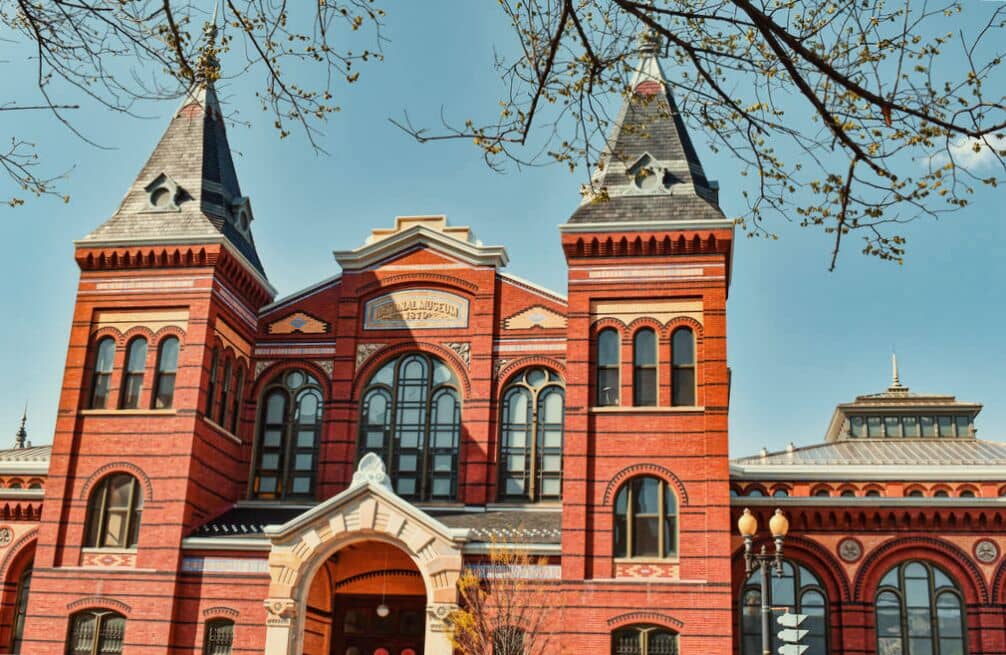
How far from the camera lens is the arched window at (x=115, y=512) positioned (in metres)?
29.2

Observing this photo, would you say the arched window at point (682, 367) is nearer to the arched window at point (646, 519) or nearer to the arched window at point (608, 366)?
the arched window at point (608, 366)

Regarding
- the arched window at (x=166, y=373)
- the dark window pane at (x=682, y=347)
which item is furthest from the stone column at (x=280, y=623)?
the dark window pane at (x=682, y=347)

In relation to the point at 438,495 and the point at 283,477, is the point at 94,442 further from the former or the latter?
the point at 438,495

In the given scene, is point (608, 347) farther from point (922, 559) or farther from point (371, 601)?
point (922, 559)

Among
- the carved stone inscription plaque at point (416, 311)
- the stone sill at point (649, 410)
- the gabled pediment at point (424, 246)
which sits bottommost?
the stone sill at point (649, 410)

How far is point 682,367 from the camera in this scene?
1130 inches

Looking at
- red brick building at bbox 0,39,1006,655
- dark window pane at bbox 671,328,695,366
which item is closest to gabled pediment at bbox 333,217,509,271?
red brick building at bbox 0,39,1006,655

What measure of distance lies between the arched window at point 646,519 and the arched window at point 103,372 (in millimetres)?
13508

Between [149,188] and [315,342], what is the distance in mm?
6234

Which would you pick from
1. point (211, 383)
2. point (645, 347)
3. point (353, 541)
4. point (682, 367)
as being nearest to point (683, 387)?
point (682, 367)

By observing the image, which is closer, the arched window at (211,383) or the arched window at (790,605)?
the arched window at (790,605)

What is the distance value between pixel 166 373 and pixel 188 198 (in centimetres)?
505

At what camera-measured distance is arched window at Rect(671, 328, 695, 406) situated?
28469 mm

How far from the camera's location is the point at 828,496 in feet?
99.8
